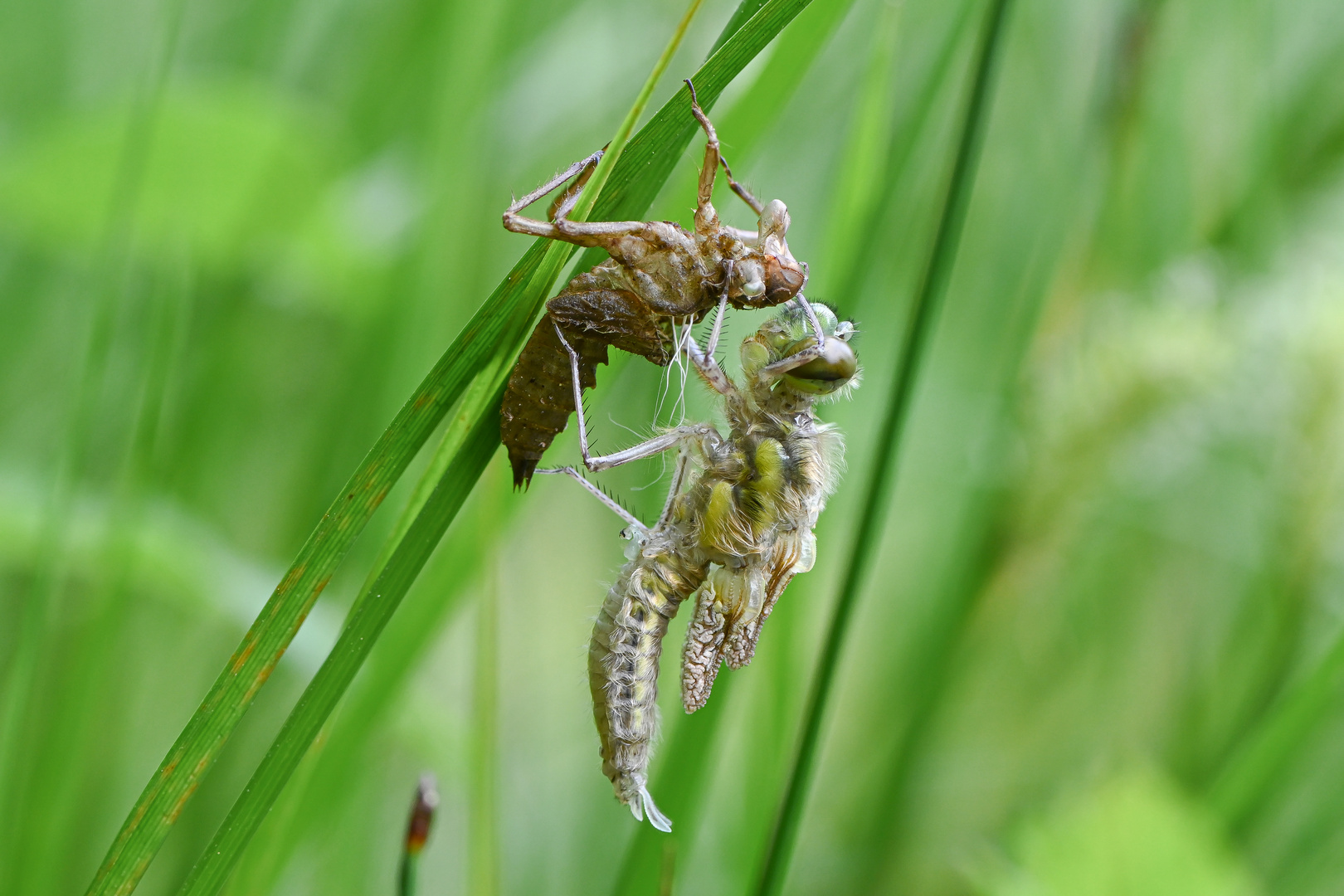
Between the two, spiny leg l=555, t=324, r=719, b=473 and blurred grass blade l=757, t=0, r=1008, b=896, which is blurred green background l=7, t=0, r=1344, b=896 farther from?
spiny leg l=555, t=324, r=719, b=473

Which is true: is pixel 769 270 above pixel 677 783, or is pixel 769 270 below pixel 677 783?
above

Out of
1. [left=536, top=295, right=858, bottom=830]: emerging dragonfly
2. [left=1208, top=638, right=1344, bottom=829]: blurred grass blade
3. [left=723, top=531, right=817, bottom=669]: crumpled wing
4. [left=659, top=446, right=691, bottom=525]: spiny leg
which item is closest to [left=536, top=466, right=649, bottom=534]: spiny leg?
[left=536, top=295, right=858, bottom=830]: emerging dragonfly

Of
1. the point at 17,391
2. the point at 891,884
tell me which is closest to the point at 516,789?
the point at 891,884

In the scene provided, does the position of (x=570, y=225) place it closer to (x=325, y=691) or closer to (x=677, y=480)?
(x=325, y=691)

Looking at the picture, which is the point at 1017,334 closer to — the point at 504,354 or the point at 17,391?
the point at 504,354

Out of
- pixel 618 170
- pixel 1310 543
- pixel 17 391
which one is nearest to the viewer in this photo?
pixel 618 170

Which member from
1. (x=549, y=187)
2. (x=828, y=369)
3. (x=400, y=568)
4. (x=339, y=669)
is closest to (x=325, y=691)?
(x=339, y=669)

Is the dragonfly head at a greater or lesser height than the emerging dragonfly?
greater
